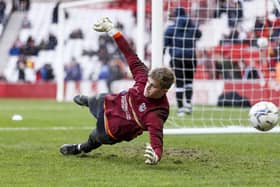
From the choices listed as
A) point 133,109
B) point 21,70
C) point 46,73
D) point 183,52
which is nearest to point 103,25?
point 133,109

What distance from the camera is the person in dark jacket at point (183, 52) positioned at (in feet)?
40.6

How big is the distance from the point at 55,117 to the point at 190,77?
274cm

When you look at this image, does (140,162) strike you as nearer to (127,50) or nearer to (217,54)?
(127,50)

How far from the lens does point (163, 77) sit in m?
5.69

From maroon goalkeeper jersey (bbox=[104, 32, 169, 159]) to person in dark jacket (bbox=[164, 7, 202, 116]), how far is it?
5499 mm

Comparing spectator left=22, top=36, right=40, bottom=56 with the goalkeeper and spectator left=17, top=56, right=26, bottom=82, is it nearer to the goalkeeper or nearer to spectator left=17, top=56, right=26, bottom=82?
spectator left=17, top=56, right=26, bottom=82

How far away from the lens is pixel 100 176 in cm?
534

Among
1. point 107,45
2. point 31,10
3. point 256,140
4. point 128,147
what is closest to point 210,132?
point 256,140

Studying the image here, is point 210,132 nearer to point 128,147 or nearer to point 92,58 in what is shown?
point 128,147

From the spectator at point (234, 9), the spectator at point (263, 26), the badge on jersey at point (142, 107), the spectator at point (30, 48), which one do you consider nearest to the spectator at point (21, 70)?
the spectator at point (30, 48)

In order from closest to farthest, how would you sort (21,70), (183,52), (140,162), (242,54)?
1. (140,162)
2. (183,52)
3. (242,54)
4. (21,70)

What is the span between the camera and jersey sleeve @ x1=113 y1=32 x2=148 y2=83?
6.37 m

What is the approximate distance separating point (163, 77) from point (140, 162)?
1.00m

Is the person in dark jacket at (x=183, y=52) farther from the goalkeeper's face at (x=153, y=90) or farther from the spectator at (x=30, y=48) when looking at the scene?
the spectator at (x=30, y=48)
